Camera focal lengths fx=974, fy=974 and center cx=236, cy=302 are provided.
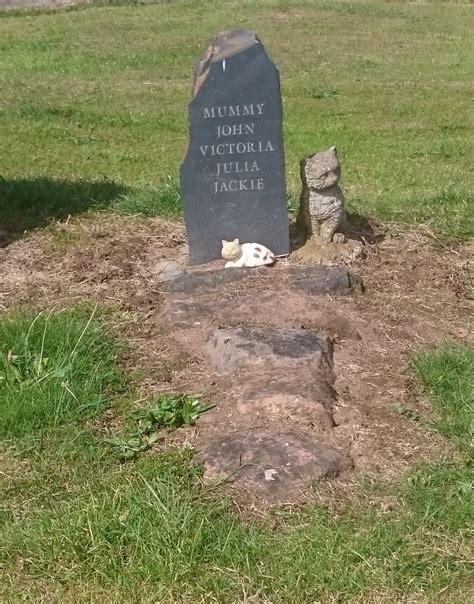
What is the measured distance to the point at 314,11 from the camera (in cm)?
1809

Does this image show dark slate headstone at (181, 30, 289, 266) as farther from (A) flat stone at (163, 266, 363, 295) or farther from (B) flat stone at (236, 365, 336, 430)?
(B) flat stone at (236, 365, 336, 430)

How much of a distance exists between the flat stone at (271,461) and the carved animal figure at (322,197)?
1.77m

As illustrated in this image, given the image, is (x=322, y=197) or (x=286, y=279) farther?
(x=322, y=197)

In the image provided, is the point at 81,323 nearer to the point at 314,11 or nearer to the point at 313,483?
the point at 313,483

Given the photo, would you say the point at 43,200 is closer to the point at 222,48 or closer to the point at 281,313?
the point at 222,48

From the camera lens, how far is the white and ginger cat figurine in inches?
200

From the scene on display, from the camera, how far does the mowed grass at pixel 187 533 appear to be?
304cm

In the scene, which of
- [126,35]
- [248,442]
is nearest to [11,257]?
[248,442]

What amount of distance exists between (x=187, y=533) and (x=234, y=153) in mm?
2428

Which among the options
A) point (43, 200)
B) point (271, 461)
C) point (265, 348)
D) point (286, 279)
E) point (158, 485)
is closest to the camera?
point (158, 485)

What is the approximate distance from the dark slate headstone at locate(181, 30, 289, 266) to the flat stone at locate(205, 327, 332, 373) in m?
0.89

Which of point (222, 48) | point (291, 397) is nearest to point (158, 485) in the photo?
point (291, 397)

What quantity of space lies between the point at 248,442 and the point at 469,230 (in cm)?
291

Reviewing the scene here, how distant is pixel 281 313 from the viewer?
461cm
